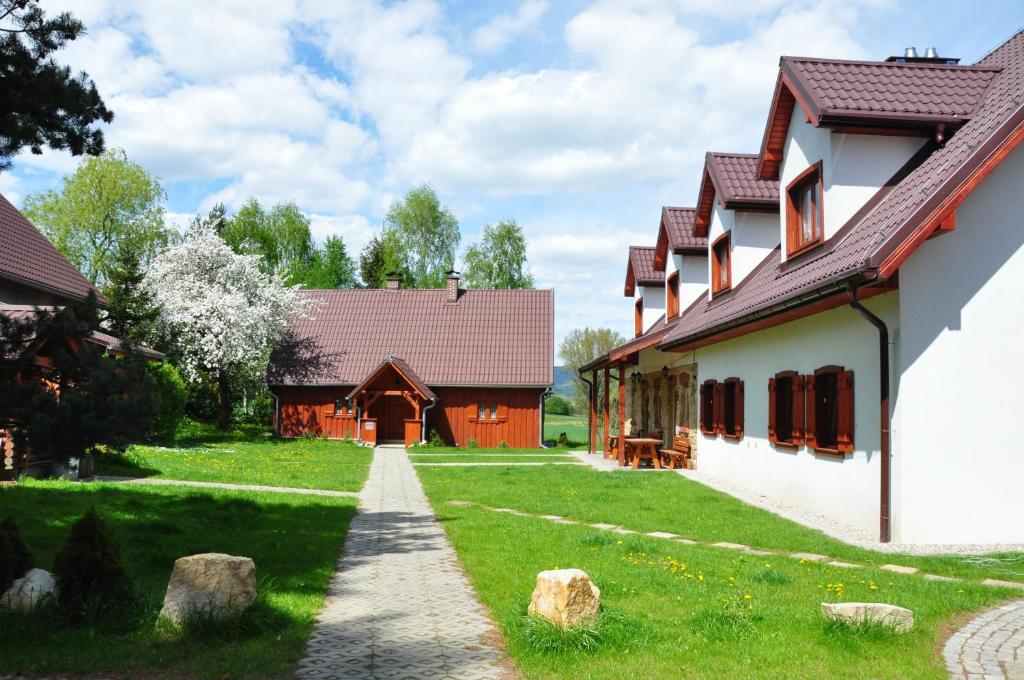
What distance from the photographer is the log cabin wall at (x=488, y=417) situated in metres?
33.3

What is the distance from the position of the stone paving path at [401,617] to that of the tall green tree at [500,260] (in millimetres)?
43733

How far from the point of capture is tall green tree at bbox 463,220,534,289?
54.3 meters

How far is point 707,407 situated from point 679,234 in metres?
4.89

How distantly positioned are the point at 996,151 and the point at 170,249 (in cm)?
3086

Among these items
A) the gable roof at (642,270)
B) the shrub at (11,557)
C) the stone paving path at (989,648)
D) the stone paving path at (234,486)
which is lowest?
the stone paving path at (989,648)

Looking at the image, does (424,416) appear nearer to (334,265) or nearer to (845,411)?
(845,411)

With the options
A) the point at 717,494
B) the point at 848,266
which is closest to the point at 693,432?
the point at 717,494

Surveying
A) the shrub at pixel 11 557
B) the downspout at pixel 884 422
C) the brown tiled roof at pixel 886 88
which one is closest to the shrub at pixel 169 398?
the shrub at pixel 11 557

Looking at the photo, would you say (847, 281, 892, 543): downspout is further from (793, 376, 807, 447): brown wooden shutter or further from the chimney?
the chimney

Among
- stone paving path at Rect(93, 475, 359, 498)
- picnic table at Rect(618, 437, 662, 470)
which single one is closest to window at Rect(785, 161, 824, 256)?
A: picnic table at Rect(618, 437, 662, 470)

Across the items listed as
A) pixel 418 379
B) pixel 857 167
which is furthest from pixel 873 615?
pixel 418 379

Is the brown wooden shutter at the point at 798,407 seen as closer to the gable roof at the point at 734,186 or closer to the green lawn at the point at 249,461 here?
the gable roof at the point at 734,186

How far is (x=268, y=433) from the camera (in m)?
34.5

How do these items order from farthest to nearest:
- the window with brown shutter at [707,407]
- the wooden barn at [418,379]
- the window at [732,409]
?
the wooden barn at [418,379]
the window with brown shutter at [707,407]
the window at [732,409]
